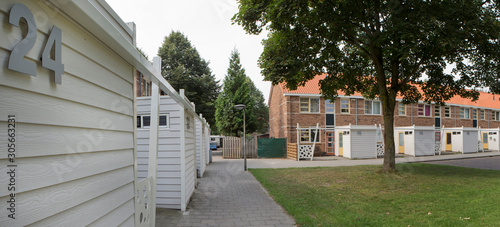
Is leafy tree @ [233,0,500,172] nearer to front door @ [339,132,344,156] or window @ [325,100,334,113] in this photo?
front door @ [339,132,344,156]

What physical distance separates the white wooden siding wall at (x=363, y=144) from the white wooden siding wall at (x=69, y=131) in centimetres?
2047

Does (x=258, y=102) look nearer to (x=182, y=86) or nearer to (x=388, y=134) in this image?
(x=182, y=86)

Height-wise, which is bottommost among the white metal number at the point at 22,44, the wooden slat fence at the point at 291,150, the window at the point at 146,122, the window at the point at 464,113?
the wooden slat fence at the point at 291,150

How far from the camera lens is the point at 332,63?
1323 cm

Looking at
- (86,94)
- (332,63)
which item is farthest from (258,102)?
(86,94)

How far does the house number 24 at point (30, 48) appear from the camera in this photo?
1.21 metres

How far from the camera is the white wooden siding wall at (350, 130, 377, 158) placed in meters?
21.1

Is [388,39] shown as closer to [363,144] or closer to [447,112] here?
[363,144]

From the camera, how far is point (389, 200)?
718cm

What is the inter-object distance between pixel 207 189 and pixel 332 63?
321 inches

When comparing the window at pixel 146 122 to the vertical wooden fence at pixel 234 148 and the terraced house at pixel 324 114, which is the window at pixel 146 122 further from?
the vertical wooden fence at pixel 234 148

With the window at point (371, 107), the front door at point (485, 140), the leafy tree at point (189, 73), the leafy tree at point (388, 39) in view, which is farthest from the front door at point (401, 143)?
the leafy tree at point (189, 73)

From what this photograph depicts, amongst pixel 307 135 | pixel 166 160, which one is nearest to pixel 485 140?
pixel 307 135

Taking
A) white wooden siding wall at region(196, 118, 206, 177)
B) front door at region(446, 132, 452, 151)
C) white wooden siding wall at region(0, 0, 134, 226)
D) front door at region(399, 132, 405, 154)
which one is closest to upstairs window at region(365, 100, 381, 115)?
front door at region(399, 132, 405, 154)
